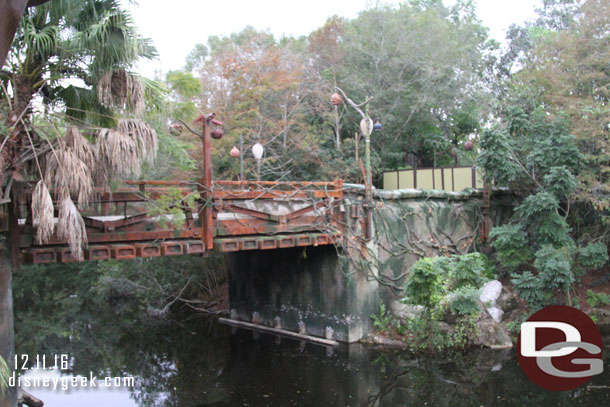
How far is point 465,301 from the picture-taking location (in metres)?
11.5

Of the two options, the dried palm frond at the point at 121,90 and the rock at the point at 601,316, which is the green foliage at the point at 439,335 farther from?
the dried palm frond at the point at 121,90

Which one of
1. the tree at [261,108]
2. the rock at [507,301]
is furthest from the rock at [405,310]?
the tree at [261,108]

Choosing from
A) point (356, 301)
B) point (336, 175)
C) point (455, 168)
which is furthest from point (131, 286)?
point (455, 168)

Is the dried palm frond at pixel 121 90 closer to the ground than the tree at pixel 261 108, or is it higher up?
closer to the ground

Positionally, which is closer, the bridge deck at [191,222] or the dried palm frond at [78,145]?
the dried palm frond at [78,145]

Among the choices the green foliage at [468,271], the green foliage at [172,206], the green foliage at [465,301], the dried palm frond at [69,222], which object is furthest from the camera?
the green foliage at [468,271]

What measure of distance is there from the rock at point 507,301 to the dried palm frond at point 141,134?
9443 millimetres

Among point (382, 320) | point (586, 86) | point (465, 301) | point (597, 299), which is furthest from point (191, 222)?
point (586, 86)

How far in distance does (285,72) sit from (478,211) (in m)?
7.61

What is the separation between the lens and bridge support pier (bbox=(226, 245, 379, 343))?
40.6ft

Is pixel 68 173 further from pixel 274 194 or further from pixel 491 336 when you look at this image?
pixel 491 336

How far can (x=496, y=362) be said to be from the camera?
1069 centimetres

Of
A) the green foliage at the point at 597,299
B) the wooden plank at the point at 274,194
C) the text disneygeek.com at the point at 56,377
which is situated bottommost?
the text disneygeek.com at the point at 56,377

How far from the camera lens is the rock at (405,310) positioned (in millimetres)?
12320
